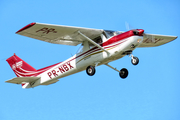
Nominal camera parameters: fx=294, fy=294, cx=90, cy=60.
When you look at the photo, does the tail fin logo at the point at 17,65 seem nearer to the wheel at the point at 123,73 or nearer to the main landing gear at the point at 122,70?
the main landing gear at the point at 122,70

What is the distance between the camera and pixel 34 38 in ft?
49.9

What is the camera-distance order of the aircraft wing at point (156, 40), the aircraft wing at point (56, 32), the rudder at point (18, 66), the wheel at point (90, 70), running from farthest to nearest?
the rudder at point (18, 66) → the aircraft wing at point (156, 40) → the wheel at point (90, 70) → the aircraft wing at point (56, 32)

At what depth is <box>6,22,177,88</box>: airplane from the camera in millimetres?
14336

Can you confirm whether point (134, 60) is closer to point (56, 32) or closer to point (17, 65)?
point (56, 32)

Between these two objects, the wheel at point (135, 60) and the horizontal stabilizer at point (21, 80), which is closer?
the wheel at point (135, 60)

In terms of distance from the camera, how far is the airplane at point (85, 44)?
1434 centimetres

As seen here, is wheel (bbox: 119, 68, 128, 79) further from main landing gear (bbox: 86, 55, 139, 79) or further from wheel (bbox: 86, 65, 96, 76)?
wheel (bbox: 86, 65, 96, 76)

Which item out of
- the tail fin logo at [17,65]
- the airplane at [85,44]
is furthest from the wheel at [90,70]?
the tail fin logo at [17,65]

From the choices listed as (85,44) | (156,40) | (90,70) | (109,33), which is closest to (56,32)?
(85,44)

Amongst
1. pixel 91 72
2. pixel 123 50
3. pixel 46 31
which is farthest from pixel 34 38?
pixel 123 50

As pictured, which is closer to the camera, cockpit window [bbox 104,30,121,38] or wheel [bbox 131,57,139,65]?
wheel [bbox 131,57,139,65]

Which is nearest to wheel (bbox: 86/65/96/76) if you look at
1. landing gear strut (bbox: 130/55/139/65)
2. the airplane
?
the airplane

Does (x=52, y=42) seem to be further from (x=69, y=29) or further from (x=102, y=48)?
(x=102, y=48)

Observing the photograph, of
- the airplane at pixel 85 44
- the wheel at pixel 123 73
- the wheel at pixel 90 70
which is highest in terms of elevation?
the airplane at pixel 85 44
